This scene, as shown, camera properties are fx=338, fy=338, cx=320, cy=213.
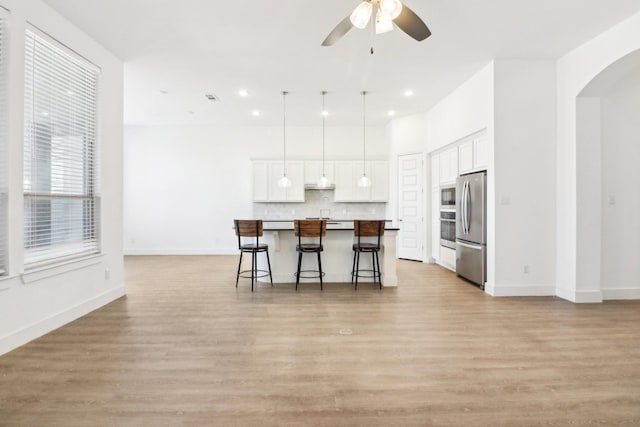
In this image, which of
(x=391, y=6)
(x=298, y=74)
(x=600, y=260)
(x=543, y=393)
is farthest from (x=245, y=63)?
(x=600, y=260)

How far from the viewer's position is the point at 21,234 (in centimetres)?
290

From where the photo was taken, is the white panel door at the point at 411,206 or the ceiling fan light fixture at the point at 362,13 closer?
the ceiling fan light fixture at the point at 362,13

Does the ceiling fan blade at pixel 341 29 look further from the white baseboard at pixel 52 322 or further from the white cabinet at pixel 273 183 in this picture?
the white cabinet at pixel 273 183

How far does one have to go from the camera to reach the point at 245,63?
178 inches

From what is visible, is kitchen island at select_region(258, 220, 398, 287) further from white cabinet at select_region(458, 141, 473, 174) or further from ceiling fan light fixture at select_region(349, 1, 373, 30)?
ceiling fan light fixture at select_region(349, 1, 373, 30)

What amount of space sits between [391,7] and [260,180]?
5933 mm

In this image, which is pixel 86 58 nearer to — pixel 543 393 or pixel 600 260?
pixel 543 393

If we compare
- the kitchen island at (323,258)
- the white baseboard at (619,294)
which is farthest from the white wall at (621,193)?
the kitchen island at (323,258)

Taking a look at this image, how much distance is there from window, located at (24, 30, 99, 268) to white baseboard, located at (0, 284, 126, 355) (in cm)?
53

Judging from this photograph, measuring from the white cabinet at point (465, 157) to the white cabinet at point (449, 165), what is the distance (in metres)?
0.16

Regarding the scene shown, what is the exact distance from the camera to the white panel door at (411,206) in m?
7.11

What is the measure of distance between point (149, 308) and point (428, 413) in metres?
3.27

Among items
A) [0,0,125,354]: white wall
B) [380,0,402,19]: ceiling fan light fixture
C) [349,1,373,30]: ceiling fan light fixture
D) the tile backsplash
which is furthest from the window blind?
the tile backsplash

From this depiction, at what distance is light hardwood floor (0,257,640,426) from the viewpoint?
6.23 feet
